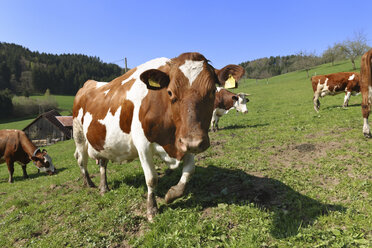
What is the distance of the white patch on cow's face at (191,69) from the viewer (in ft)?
10.3

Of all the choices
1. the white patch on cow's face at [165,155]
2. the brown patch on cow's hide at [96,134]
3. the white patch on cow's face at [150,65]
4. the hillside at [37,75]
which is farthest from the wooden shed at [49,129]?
the hillside at [37,75]

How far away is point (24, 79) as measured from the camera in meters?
102

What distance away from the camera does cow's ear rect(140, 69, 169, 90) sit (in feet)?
10.9

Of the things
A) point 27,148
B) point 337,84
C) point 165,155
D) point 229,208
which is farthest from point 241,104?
point 27,148

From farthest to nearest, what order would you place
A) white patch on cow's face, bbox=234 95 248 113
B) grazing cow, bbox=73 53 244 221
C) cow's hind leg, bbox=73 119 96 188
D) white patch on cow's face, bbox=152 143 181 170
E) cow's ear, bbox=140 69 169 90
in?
white patch on cow's face, bbox=234 95 248 113 < cow's hind leg, bbox=73 119 96 188 < white patch on cow's face, bbox=152 143 181 170 < cow's ear, bbox=140 69 169 90 < grazing cow, bbox=73 53 244 221

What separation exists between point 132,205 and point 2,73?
130 meters

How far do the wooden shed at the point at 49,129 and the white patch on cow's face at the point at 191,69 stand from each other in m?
44.7

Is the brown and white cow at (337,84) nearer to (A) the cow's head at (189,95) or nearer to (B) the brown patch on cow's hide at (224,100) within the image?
(B) the brown patch on cow's hide at (224,100)

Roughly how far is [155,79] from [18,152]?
1180cm

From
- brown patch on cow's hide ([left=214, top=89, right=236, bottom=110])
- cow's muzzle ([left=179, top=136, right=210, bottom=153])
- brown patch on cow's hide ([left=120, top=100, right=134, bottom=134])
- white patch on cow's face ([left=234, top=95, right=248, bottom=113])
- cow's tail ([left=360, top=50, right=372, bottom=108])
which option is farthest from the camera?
white patch on cow's face ([left=234, top=95, right=248, bottom=113])

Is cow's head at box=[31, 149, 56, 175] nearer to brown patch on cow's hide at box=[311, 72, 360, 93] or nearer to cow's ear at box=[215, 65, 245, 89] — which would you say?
cow's ear at box=[215, 65, 245, 89]

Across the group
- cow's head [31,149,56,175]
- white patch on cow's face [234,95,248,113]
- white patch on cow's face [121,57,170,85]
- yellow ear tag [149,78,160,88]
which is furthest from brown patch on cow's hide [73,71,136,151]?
white patch on cow's face [234,95,248,113]

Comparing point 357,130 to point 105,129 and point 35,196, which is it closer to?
point 105,129

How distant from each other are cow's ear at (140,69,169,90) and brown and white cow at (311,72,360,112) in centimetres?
1478
